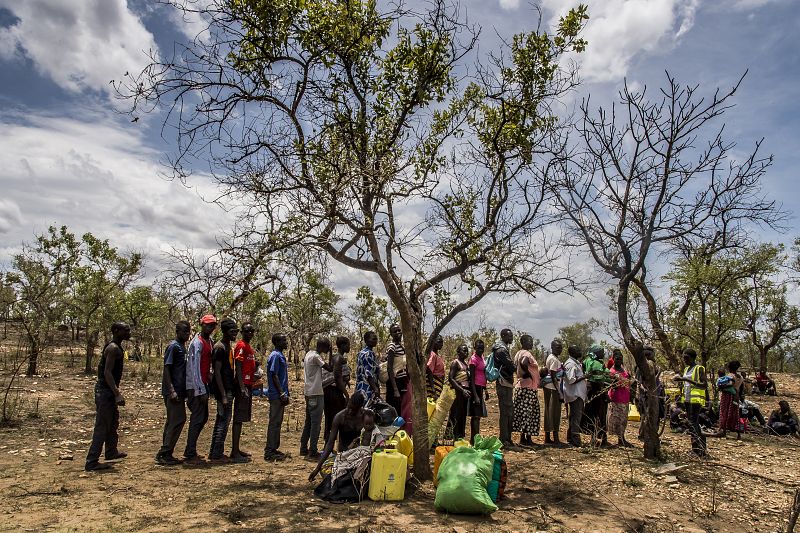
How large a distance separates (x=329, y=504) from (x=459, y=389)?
10.3 feet

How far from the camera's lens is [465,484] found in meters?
4.78

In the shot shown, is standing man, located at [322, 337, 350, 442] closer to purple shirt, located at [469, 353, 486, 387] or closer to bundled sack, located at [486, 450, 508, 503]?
purple shirt, located at [469, 353, 486, 387]

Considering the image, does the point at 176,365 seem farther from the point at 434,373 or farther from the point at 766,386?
the point at 766,386

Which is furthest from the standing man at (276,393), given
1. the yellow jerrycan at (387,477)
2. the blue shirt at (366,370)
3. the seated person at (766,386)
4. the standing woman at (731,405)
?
the seated person at (766,386)

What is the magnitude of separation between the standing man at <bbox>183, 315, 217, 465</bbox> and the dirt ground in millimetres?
350

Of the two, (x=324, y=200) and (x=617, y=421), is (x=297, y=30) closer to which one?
(x=324, y=200)

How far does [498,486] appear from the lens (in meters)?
5.23

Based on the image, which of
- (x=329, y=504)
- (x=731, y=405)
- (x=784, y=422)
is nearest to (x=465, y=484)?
(x=329, y=504)

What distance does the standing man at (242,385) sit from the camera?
664cm

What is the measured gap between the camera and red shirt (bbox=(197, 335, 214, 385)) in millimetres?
6363

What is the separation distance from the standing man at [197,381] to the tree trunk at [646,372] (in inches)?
199

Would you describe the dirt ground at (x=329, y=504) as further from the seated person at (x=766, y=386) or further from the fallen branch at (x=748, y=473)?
the seated person at (x=766, y=386)

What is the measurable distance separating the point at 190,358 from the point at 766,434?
10024mm

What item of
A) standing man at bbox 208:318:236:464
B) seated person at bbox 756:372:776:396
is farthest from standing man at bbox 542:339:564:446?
seated person at bbox 756:372:776:396
